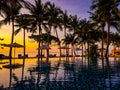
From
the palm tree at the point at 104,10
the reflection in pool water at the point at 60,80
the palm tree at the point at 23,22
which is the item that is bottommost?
the reflection in pool water at the point at 60,80

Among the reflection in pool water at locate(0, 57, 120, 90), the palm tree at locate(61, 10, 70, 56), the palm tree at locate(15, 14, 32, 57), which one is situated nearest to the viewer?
the reflection in pool water at locate(0, 57, 120, 90)

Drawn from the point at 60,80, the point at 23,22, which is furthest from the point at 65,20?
the point at 60,80

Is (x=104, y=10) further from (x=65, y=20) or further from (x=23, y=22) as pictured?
(x=65, y=20)

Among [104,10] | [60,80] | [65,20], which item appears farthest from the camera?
[65,20]

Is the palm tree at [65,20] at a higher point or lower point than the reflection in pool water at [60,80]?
higher

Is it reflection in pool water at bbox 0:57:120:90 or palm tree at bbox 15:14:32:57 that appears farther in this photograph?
palm tree at bbox 15:14:32:57

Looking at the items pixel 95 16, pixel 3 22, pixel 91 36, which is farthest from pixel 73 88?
pixel 91 36

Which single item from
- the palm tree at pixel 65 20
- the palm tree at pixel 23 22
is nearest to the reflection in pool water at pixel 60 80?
the palm tree at pixel 23 22

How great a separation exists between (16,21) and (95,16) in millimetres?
12518

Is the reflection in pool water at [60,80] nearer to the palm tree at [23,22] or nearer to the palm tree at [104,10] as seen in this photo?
the palm tree at [23,22]

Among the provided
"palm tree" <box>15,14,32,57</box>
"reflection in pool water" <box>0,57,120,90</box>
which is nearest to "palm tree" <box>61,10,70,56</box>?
"palm tree" <box>15,14,32,57</box>

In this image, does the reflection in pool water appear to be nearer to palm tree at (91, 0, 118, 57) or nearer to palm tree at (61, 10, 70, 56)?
palm tree at (91, 0, 118, 57)

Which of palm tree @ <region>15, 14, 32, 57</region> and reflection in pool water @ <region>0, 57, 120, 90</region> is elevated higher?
palm tree @ <region>15, 14, 32, 57</region>

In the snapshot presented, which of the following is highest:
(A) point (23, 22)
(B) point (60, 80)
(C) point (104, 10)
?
(C) point (104, 10)
